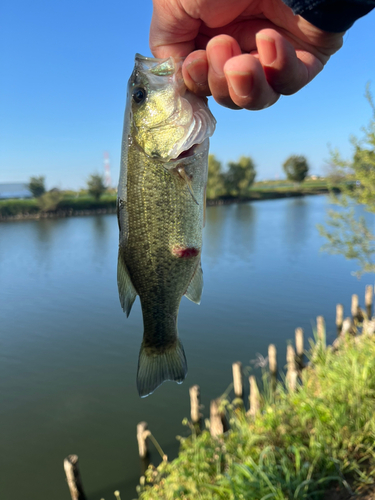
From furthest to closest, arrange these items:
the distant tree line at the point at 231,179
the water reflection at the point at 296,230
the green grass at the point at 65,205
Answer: the distant tree line at the point at 231,179
the green grass at the point at 65,205
the water reflection at the point at 296,230

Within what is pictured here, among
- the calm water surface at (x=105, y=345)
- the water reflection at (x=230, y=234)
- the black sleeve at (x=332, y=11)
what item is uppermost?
the black sleeve at (x=332, y=11)

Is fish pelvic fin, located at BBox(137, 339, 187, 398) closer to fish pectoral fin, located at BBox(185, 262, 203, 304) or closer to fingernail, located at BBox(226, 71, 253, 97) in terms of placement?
fish pectoral fin, located at BBox(185, 262, 203, 304)

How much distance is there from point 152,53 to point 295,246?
80.0 feet

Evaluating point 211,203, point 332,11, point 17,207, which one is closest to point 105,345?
point 332,11

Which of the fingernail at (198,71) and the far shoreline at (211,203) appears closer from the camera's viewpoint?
the fingernail at (198,71)

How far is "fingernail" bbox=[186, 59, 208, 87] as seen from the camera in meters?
1.52

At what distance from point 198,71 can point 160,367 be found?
4.75ft

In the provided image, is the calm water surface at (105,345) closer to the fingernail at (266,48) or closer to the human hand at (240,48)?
the human hand at (240,48)

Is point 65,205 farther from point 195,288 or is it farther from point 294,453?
point 195,288

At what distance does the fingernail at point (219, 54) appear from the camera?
4.74 feet

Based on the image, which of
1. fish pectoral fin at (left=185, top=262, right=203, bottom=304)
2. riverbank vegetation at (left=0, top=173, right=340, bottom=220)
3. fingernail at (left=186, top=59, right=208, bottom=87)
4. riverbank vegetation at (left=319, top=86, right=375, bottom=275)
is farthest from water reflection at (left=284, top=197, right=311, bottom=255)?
fingernail at (left=186, top=59, right=208, bottom=87)

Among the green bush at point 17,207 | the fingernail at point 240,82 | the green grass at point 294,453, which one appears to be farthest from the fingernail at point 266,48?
the green bush at point 17,207

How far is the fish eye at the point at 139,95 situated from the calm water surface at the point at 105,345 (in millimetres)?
7369

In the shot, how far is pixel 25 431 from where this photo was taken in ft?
27.6
